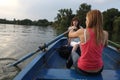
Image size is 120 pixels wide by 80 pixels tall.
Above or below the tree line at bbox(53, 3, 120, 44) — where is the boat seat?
below

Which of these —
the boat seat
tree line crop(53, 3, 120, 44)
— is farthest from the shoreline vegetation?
the boat seat

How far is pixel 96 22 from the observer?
14.5 feet

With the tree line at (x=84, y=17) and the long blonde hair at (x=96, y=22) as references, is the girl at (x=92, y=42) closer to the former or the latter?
the long blonde hair at (x=96, y=22)

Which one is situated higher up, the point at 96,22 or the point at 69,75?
the point at 96,22

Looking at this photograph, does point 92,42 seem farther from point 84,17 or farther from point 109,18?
point 109,18

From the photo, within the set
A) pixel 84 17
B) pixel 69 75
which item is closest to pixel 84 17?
pixel 84 17

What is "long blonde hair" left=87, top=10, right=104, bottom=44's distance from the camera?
14.5ft

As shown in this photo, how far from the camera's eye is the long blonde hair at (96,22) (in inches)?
173

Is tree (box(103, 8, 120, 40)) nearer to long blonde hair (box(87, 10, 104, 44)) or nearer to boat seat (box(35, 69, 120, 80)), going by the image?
boat seat (box(35, 69, 120, 80))

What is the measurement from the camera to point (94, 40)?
4.55m

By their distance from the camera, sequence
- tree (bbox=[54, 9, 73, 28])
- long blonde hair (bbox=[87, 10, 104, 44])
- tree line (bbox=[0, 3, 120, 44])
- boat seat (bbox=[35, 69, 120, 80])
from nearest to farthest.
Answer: long blonde hair (bbox=[87, 10, 104, 44])
boat seat (bbox=[35, 69, 120, 80])
tree line (bbox=[0, 3, 120, 44])
tree (bbox=[54, 9, 73, 28])

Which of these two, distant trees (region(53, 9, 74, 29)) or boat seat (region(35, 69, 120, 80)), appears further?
distant trees (region(53, 9, 74, 29))

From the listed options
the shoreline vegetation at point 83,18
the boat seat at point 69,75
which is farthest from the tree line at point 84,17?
the boat seat at point 69,75

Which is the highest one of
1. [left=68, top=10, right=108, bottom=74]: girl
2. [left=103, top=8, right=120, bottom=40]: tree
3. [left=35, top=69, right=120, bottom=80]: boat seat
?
[left=103, top=8, right=120, bottom=40]: tree
